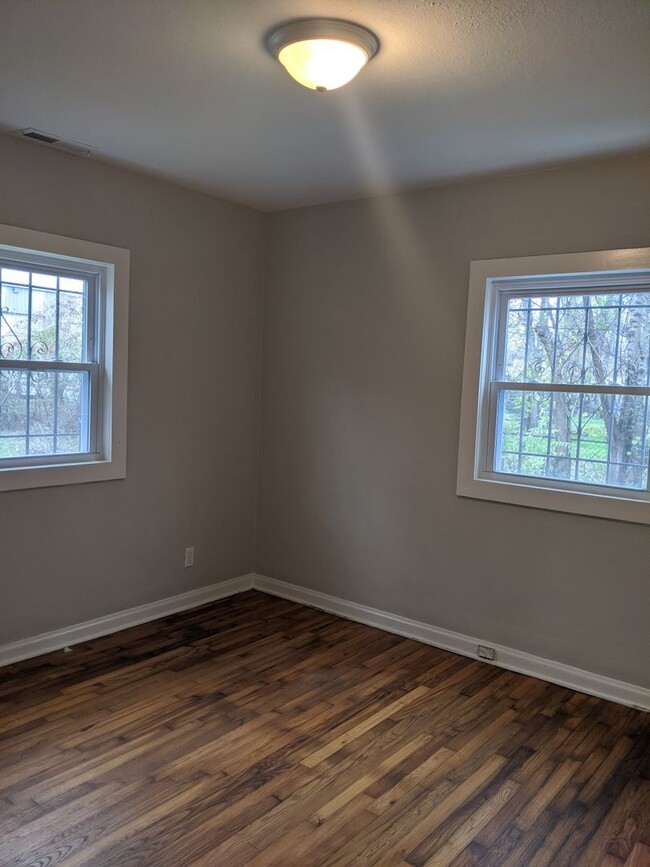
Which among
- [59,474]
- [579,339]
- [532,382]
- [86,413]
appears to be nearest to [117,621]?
[59,474]

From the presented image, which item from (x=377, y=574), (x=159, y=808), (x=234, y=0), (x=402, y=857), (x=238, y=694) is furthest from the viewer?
(x=377, y=574)

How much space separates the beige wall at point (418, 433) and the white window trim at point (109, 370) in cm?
114

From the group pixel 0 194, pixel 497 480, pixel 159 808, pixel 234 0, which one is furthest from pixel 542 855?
pixel 0 194

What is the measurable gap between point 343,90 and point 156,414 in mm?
2192

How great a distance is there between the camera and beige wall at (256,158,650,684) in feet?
11.0

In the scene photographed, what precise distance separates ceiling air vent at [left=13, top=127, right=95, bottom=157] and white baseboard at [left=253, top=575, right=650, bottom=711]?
9.49ft

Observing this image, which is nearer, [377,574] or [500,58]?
[500,58]

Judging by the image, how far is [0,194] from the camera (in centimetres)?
327

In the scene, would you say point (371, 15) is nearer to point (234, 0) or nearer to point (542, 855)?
point (234, 0)

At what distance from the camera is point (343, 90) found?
260 cm

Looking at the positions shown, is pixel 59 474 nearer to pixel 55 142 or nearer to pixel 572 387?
pixel 55 142

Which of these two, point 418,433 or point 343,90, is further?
point 418,433

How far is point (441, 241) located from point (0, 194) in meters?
2.28

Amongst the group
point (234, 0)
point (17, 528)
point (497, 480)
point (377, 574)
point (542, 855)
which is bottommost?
point (542, 855)
